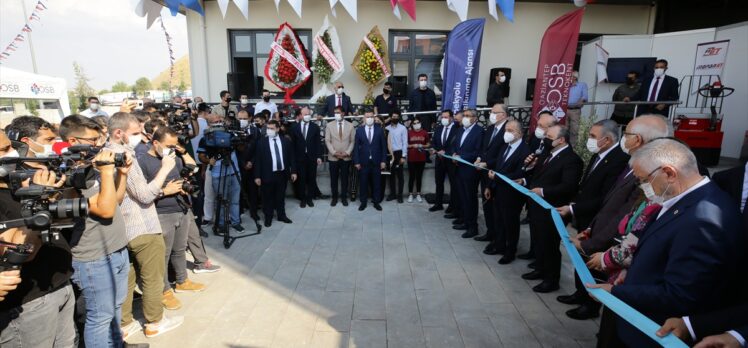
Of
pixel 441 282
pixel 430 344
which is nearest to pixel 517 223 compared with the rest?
pixel 441 282

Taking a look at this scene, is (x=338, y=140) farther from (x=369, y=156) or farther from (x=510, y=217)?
(x=510, y=217)

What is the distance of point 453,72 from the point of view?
25.5ft

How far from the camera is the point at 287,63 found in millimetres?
10242

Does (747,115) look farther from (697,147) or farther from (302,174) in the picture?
(302,174)

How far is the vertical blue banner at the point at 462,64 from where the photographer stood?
7629 millimetres

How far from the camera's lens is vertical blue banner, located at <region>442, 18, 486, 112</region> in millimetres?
7629

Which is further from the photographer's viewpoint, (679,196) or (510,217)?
(510,217)

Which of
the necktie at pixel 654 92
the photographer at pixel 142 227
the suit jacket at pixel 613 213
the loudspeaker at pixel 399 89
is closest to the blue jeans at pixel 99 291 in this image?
the photographer at pixel 142 227

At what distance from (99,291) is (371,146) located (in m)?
5.18

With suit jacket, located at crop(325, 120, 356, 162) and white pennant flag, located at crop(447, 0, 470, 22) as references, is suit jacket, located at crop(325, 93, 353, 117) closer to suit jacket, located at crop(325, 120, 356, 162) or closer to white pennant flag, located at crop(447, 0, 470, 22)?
suit jacket, located at crop(325, 120, 356, 162)

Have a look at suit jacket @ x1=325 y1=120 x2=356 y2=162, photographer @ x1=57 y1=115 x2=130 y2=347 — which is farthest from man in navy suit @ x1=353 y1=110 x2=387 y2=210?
photographer @ x1=57 y1=115 x2=130 y2=347

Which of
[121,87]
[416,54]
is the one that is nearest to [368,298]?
[416,54]

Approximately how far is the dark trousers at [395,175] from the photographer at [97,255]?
539 cm

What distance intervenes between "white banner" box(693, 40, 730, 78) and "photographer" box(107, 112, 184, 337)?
11.1 meters
